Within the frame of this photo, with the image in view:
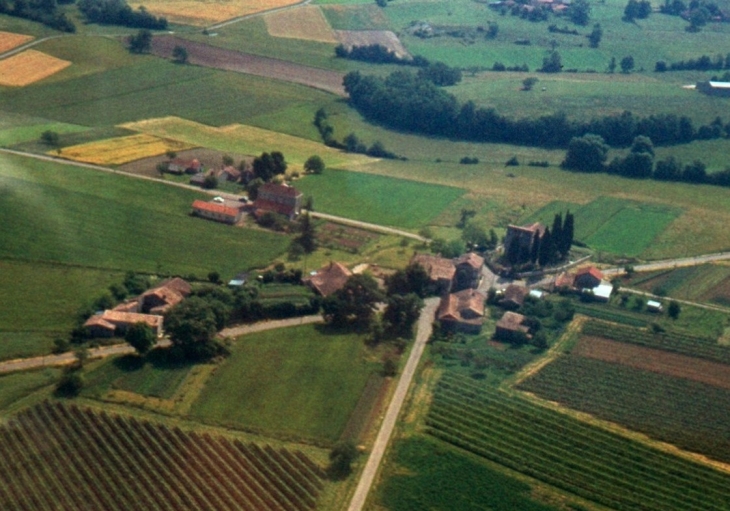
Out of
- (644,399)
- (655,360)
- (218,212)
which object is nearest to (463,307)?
(655,360)

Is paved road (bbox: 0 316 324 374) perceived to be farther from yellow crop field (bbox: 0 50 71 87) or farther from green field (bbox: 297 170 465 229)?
yellow crop field (bbox: 0 50 71 87)

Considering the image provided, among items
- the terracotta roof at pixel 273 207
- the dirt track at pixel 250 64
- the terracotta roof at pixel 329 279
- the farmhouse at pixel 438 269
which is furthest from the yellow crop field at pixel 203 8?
the terracotta roof at pixel 329 279

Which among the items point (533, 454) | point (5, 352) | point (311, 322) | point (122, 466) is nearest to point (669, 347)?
point (533, 454)

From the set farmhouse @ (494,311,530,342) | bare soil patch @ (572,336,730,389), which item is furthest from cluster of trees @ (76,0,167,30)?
bare soil patch @ (572,336,730,389)

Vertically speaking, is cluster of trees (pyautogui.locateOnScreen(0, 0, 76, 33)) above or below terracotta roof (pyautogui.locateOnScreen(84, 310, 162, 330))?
above

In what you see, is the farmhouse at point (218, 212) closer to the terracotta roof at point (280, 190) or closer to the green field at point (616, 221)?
the terracotta roof at point (280, 190)

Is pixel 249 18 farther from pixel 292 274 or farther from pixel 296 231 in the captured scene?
pixel 292 274

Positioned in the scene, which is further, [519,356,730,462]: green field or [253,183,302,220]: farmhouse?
[253,183,302,220]: farmhouse
